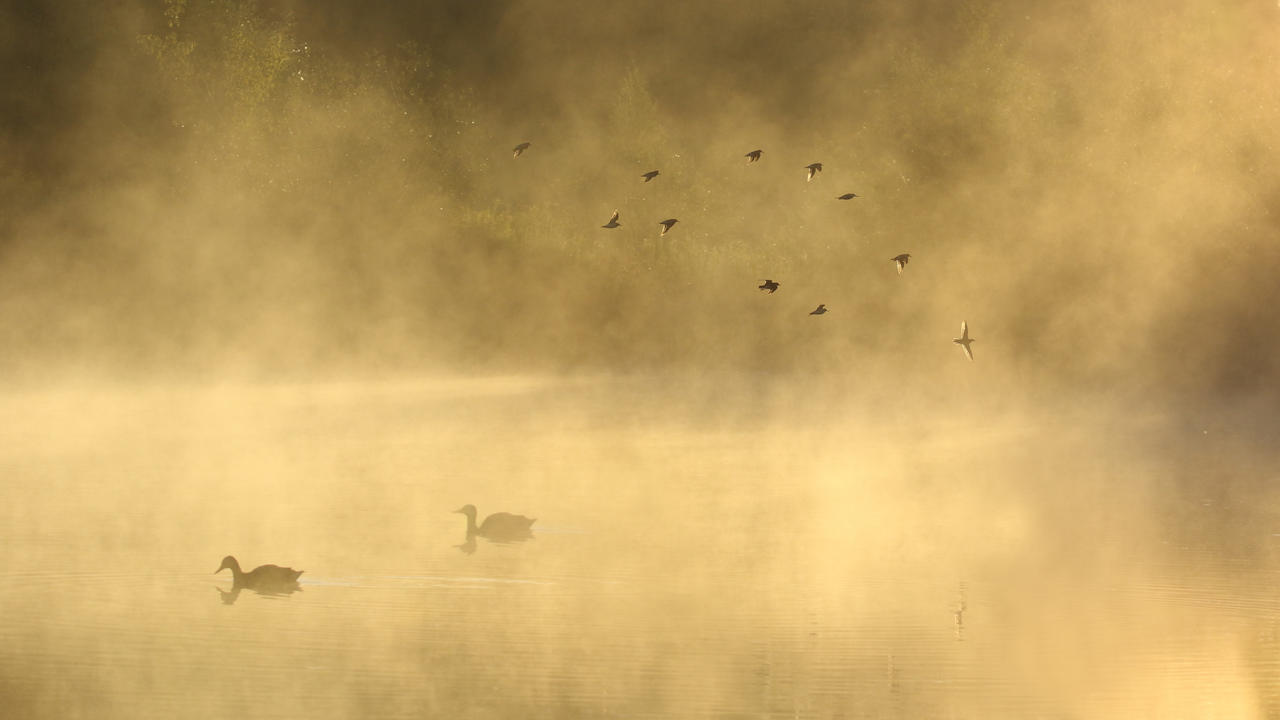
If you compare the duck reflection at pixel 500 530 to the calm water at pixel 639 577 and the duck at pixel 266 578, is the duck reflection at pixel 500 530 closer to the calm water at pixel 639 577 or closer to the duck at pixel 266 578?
the calm water at pixel 639 577

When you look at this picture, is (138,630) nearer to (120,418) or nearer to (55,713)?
(55,713)

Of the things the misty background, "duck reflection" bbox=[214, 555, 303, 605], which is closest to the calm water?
"duck reflection" bbox=[214, 555, 303, 605]

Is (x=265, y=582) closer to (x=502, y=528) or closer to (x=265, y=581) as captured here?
(x=265, y=581)

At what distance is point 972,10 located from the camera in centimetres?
3778

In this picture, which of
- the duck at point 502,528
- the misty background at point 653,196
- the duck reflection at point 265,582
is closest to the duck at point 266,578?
the duck reflection at point 265,582

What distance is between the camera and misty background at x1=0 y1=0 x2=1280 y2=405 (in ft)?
103

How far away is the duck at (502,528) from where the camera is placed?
10.9m

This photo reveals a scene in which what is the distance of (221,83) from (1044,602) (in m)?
30.7

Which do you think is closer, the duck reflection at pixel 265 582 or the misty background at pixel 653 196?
the duck reflection at pixel 265 582

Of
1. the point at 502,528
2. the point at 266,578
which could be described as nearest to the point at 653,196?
the point at 502,528

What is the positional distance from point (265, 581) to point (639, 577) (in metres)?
2.16

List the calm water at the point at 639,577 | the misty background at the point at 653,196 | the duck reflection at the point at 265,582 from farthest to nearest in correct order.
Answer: the misty background at the point at 653,196 → the duck reflection at the point at 265,582 → the calm water at the point at 639,577

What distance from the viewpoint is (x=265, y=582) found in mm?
8961

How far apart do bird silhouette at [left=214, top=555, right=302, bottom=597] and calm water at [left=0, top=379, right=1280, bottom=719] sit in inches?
2.8
